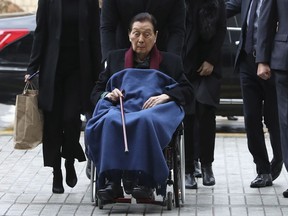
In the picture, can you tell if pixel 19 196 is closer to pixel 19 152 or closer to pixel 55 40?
pixel 55 40

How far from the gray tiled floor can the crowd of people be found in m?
0.17

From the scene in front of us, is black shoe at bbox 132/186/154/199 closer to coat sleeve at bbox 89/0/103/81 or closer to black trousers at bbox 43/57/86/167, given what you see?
black trousers at bbox 43/57/86/167

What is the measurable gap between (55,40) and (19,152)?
107 inches

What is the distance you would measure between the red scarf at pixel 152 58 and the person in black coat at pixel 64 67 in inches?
25.2

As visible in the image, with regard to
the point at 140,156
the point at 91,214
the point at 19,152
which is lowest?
the point at 19,152

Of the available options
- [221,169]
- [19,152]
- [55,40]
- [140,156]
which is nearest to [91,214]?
[140,156]

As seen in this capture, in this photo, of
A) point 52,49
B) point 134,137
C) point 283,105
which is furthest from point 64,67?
point 283,105

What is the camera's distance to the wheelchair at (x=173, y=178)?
8281 millimetres

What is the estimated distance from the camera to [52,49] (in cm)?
902

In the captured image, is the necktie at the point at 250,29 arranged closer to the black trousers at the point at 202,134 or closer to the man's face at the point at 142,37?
the black trousers at the point at 202,134

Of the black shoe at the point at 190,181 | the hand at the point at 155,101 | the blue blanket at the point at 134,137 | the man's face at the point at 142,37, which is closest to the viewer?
the blue blanket at the point at 134,137

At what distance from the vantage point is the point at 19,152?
37.6 feet

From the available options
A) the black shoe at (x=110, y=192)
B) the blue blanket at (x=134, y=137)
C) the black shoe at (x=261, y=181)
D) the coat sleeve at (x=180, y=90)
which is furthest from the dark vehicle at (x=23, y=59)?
the black shoe at (x=110, y=192)

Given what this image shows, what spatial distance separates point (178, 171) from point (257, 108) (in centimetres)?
125
